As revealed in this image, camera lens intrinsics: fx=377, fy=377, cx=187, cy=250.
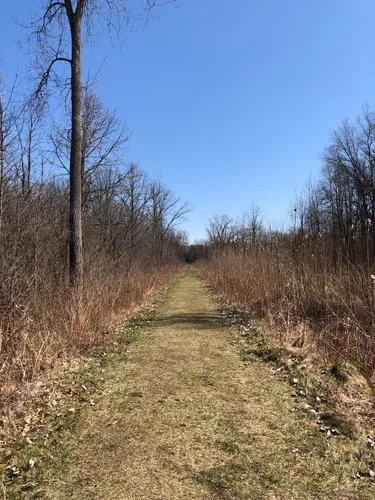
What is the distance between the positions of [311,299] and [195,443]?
6784 millimetres

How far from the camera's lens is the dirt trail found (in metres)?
2.70

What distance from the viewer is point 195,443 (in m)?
3.35

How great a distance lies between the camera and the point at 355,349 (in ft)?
16.5

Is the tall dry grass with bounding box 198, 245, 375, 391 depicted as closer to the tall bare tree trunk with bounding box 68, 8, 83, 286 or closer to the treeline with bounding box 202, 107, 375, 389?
the treeline with bounding box 202, 107, 375, 389

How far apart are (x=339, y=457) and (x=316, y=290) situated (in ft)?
21.5

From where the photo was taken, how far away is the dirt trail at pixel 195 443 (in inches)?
106

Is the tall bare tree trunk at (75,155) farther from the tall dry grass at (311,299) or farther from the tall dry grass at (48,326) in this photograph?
the tall dry grass at (311,299)

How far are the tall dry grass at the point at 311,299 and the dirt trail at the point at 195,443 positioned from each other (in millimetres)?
1249

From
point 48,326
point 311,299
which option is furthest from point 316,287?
point 48,326

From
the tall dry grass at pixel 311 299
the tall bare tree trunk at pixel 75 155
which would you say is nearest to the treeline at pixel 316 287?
the tall dry grass at pixel 311 299

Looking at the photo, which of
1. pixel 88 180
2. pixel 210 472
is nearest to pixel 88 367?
pixel 210 472

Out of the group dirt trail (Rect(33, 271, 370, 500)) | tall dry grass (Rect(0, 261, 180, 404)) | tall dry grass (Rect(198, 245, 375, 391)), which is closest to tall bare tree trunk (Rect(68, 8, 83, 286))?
tall dry grass (Rect(0, 261, 180, 404))

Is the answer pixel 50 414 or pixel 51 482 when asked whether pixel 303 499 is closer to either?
pixel 51 482

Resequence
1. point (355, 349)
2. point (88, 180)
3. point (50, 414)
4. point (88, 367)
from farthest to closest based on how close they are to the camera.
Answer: point (88, 180) < point (88, 367) < point (355, 349) < point (50, 414)
